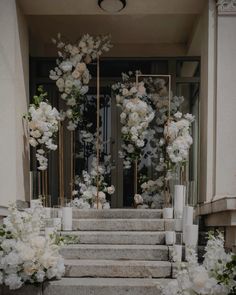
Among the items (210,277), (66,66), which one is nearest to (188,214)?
(210,277)

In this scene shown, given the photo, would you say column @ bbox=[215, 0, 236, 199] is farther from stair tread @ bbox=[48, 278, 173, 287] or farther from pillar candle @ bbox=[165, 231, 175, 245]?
stair tread @ bbox=[48, 278, 173, 287]

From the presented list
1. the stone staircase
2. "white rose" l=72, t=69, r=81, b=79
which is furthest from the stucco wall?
the stone staircase

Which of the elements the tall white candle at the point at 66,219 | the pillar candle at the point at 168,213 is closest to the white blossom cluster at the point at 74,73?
the tall white candle at the point at 66,219

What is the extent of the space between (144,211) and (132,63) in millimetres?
3000

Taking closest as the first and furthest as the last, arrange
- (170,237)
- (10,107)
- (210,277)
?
(210,277) → (170,237) → (10,107)

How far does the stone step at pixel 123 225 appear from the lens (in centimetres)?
449

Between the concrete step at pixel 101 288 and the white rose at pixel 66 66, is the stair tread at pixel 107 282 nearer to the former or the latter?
the concrete step at pixel 101 288

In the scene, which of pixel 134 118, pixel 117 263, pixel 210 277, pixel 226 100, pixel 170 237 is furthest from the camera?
pixel 134 118

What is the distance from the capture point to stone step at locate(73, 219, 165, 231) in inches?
177

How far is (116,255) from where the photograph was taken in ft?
13.3

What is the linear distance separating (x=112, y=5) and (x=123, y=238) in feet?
8.75

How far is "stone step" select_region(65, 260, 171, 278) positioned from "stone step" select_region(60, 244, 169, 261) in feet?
0.62

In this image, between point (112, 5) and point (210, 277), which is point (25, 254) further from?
point (112, 5)

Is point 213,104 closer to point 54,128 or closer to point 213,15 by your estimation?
point 213,15
